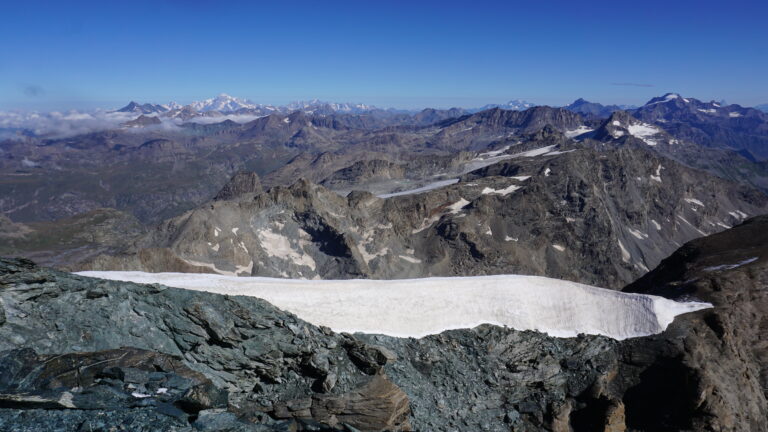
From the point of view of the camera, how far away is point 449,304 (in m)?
27.4

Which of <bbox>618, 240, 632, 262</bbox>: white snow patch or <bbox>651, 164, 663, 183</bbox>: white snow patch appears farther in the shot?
<bbox>651, 164, 663, 183</bbox>: white snow patch

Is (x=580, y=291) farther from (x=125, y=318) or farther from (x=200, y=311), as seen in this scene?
(x=125, y=318)

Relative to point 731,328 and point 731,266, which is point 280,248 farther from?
point 731,328

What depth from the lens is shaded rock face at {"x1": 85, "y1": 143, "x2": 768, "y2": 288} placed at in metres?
87.8

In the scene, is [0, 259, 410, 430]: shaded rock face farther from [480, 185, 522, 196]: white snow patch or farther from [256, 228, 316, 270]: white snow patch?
[480, 185, 522, 196]: white snow patch

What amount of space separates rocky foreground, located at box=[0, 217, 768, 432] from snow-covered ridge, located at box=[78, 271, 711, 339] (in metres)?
1.03

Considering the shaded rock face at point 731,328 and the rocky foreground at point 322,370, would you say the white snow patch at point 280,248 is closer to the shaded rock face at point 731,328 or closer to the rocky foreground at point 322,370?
the shaded rock face at point 731,328

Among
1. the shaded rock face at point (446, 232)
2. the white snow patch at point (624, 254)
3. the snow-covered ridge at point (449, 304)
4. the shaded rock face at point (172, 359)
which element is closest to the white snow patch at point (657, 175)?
the shaded rock face at point (446, 232)

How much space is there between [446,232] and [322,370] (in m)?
92.8

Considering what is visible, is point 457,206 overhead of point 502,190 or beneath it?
beneath

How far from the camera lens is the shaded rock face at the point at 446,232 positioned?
288 feet

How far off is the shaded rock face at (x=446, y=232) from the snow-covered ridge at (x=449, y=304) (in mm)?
47974

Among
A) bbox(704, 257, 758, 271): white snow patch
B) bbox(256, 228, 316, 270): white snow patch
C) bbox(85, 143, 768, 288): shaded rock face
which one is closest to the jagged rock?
bbox(704, 257, 758, 271): white snow patch

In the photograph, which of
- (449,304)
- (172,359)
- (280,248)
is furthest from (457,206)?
(172,359)
